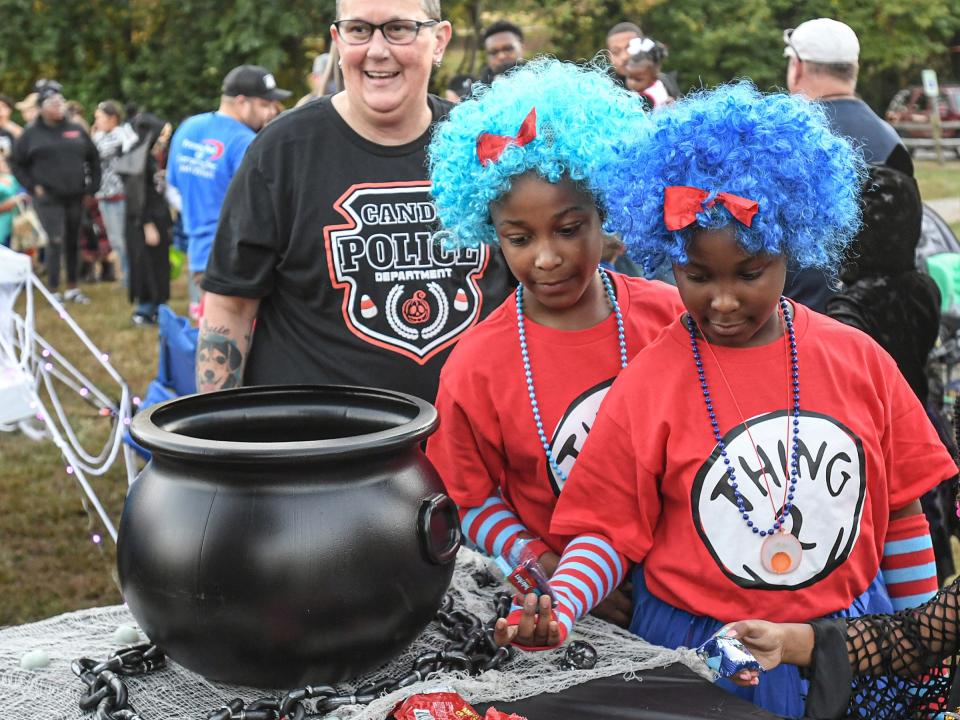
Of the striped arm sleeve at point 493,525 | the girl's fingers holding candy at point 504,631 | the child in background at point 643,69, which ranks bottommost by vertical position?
the girl's fingers holding candy at point 504,631

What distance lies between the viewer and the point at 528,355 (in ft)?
6.64

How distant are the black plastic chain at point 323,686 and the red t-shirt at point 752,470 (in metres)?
0.22

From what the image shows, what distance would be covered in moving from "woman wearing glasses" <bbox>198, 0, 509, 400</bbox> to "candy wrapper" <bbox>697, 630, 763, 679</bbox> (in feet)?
3.75

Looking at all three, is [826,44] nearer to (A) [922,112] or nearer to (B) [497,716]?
(B) [497,716]

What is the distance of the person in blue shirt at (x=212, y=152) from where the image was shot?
21.0 ft

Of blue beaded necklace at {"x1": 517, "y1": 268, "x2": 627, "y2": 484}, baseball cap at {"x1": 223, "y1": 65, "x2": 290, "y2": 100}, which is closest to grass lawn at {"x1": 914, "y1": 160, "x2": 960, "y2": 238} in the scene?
baseball cap at {"x1": 223, "y1": 65, "x2": 290, "y2": 100}

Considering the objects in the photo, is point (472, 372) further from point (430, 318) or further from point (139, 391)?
point (139, 391)

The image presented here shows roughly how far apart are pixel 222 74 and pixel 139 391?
1415cm

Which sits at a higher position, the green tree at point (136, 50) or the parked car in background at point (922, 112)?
the green tree at point (136, 50)

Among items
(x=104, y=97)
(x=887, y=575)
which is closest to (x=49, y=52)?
(x=104, y=97)

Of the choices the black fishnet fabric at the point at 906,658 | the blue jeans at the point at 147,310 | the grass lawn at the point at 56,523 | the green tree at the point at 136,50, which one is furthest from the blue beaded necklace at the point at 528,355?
the green tree at the point at 136,50

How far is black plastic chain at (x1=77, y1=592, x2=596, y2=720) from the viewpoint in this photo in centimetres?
153

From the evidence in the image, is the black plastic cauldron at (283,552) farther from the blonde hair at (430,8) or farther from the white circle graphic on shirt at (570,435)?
the blonde hair at (430,8)

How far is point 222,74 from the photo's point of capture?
20.0 meters
